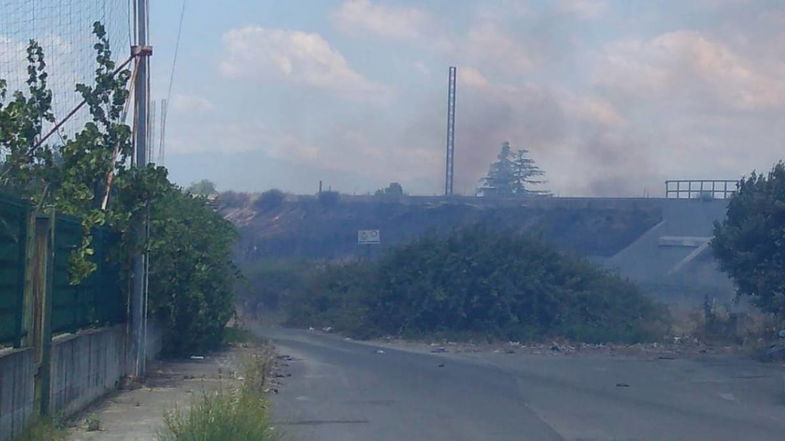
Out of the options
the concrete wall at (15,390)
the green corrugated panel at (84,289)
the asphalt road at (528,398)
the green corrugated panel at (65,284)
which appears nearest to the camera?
the concrete wall at (15,390)

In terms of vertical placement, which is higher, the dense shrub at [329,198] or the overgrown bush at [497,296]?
the dense shrub at [329,198]

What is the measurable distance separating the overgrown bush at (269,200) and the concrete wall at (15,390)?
75.8 metres

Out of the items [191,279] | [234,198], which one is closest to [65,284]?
[191,279]

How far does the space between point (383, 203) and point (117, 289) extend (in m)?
62.0

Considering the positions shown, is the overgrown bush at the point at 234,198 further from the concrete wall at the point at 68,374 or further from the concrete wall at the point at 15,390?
the concrete wall at the point at 15,390

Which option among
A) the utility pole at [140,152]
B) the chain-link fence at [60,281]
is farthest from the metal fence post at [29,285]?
the utility pole at [140,152]

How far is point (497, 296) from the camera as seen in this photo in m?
36.4

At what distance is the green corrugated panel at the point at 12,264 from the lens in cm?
1105

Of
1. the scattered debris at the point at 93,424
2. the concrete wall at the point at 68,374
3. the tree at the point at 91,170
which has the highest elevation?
the tree at the point at 91,170

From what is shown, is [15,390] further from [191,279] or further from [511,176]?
[511,176]

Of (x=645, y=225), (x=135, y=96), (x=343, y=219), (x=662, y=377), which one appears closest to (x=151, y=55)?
(x=135, y=96)

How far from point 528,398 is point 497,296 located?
1789 centimetres

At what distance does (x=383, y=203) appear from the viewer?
80.1m

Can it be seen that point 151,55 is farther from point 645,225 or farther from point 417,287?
point 645,225
